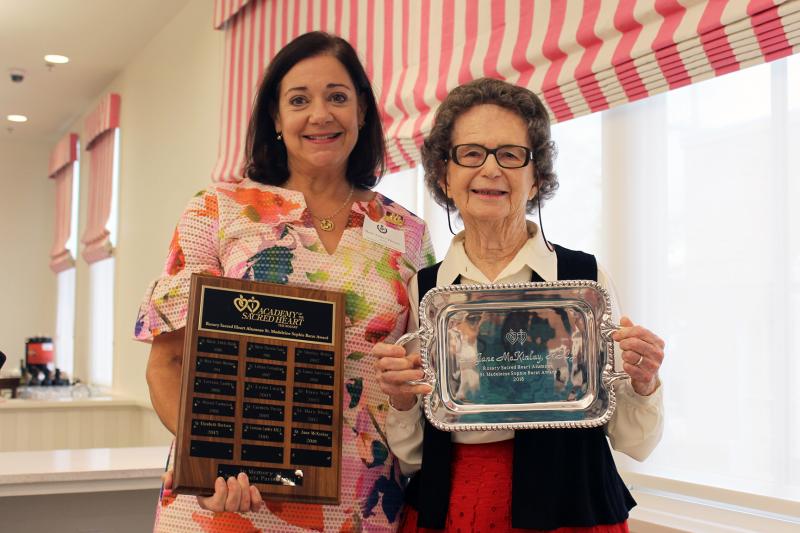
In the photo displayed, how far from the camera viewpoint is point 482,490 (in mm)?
1555

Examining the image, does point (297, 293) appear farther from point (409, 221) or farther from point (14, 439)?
point (14, 439)

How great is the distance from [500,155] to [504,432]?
1.64 feet

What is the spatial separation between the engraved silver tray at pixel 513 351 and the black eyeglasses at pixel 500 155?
9.1 inches

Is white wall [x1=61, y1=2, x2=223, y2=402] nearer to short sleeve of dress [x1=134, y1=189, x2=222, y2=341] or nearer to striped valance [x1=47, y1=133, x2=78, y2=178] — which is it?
striped valance [x1=47, y1=133, x2=78, y2=178]

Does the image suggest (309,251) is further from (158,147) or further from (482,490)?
(158,147)

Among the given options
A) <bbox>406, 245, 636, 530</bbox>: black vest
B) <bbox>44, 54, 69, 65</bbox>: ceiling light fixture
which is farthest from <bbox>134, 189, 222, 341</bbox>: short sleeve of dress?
<bbox>44, 54, 69, 65</bbox>: ceiling light fixture

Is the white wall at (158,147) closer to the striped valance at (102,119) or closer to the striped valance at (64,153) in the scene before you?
the striped valance at (102,119)

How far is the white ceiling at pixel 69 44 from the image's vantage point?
21.3 ft

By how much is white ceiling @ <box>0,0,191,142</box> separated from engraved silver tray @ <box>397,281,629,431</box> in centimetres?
502

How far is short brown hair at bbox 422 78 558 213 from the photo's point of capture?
1.64 metres

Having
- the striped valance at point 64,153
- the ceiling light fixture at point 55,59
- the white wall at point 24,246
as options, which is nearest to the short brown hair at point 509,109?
the ceiling light fixture at point 55,59

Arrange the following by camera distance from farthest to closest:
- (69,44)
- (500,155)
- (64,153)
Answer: (64,153) → (69,44) → (500,155)

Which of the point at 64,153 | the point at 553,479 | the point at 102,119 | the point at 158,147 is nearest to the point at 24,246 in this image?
the point at 64,153

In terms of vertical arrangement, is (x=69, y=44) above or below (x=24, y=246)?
above
